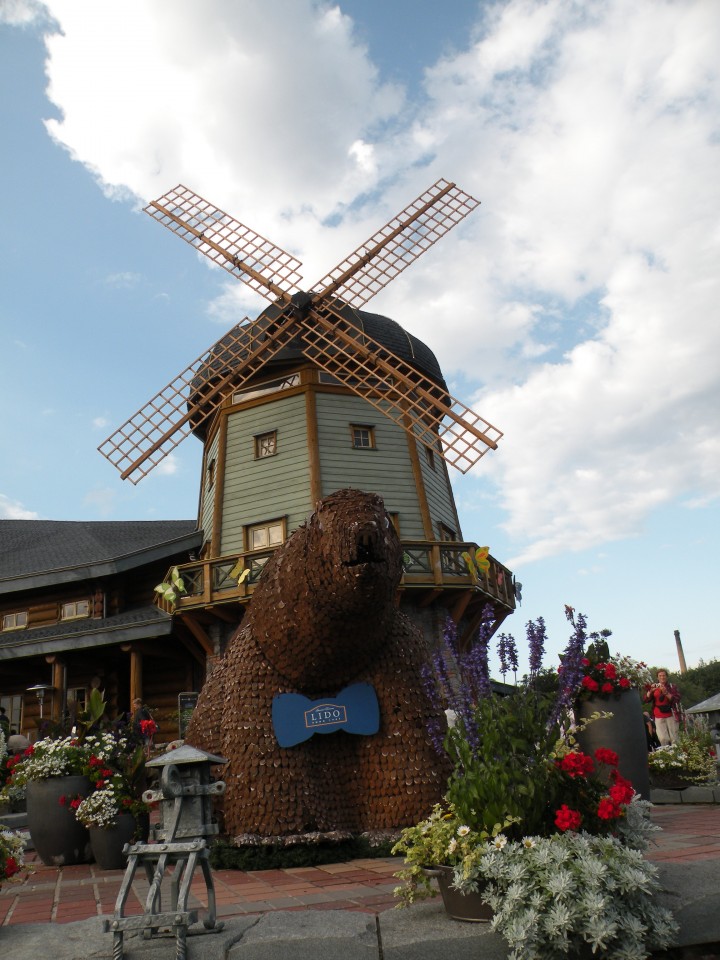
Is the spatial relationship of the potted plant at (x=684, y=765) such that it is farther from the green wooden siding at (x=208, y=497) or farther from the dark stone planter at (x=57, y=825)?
the green wooden siding at (x=208, y=497)

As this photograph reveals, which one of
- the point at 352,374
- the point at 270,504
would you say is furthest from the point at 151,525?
the point at 352,374

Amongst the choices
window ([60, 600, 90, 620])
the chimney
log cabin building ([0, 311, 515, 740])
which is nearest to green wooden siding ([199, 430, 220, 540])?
log cabin building ([0, 311, 515, 740])

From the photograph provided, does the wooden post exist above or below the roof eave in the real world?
below

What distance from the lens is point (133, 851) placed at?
358cm

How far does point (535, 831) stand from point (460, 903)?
471 mm

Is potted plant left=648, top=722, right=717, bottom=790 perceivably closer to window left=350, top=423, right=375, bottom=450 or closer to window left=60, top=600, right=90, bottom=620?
window left=350, top=423, right=375, bottom=450

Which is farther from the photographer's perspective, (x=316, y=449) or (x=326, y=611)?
(x=316, y=449)

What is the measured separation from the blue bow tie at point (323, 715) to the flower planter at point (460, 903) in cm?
275

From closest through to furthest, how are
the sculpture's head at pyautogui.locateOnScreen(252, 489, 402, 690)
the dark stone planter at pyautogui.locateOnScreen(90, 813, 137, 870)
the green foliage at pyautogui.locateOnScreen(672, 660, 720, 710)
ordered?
the sculpture's head at pyautogui.locateOnScreen(252, 489, 402, 690), the dark stone planter at pyautogui.locateOnScreen(90, 813, 137, 870), the green foliage at pyautogui.locateOnScreen(672, 660, 720, 710)

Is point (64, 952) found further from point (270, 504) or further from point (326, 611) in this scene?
point (270, 504)

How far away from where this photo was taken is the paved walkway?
14.0 ft

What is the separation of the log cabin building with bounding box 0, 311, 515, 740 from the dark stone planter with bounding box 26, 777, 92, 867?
6.06m

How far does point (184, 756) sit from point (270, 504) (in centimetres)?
1054

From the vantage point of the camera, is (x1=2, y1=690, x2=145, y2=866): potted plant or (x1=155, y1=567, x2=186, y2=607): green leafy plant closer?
(x1=2, y1=690, x2=145, y2=866): potted plant
